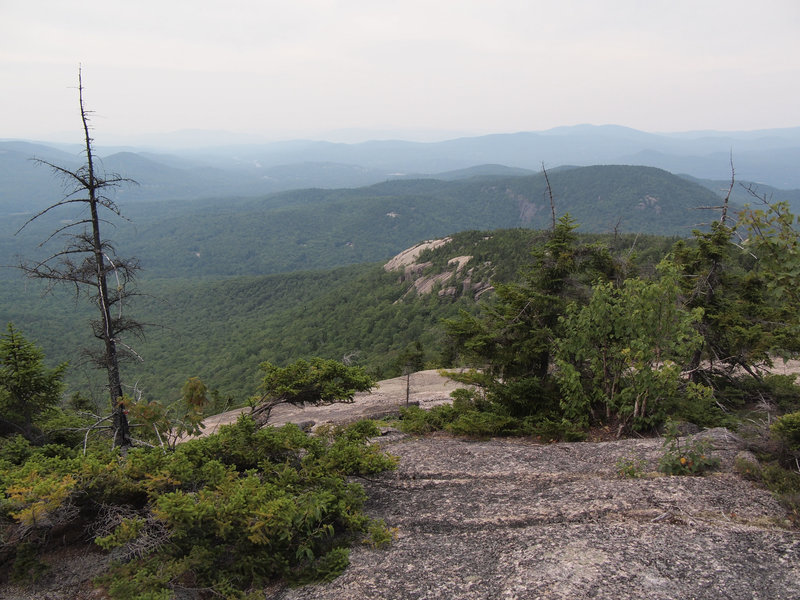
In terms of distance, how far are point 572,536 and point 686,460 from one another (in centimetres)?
318

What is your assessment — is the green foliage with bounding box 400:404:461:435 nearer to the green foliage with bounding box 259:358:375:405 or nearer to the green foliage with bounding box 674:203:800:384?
the green foliage with bounding box 259:358:375:405

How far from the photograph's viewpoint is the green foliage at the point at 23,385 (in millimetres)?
9742

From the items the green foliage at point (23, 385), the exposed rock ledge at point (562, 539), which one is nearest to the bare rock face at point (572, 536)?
the exposed rock ledge at point (562, 539)

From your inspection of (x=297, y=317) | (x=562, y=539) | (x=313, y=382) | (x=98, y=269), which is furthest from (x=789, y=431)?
(x=297, y=317)

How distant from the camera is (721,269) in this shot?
47.1ft

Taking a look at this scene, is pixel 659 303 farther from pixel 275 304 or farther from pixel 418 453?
pixel 275 304

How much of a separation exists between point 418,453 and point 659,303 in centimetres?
655

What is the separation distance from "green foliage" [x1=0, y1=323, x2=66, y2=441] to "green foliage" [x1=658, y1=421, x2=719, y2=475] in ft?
43.2

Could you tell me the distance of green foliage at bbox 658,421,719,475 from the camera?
26.3ft

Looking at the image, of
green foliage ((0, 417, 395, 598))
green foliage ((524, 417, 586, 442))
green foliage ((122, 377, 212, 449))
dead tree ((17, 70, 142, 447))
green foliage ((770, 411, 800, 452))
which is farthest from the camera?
green foliage ((524, 417, 586, 442))

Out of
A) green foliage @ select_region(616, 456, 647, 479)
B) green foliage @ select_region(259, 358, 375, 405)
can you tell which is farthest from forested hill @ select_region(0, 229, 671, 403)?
green foliage @ select_region(616, 456, 647, 479)

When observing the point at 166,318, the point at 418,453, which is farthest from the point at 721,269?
the point at 166,318

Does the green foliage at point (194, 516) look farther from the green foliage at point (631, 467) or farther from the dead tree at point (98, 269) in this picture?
the green foliage at point (631, 467)

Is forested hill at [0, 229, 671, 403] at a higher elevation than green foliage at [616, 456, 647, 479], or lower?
lower
